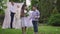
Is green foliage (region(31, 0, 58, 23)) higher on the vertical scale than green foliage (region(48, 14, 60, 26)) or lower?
higher

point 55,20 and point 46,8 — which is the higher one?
point 46,8

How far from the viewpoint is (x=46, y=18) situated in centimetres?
2866

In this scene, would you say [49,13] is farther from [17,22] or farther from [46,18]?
[17,22]

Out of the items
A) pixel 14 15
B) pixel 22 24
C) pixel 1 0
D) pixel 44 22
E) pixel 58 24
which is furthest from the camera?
pixel 44 22

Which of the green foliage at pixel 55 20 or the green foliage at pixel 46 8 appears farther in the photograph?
the green foliage at pixel 46 8

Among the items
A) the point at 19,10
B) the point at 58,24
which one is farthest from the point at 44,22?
the point at 19,10

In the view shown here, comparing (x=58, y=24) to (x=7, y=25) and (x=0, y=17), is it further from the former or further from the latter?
(x=7, y=25)

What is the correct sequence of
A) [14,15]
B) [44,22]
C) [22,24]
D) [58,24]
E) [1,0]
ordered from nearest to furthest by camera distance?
[22,24]
[14,15]
[1,0]
[58,24]
[44,22]

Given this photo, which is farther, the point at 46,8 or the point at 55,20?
the point at 46,8

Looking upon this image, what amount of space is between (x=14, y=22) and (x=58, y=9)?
53.2 feet

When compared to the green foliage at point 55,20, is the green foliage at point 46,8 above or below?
above

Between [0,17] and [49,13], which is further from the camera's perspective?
[49,13]

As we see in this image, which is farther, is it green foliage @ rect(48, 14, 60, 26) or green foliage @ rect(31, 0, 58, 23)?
green foliage @ rect(31, 0, 58, 23)

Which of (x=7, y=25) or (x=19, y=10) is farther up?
(x=19, y=10)
